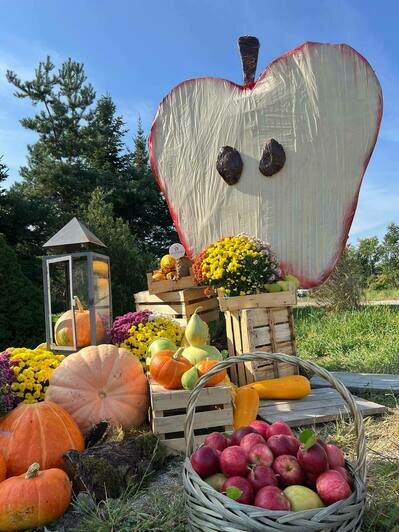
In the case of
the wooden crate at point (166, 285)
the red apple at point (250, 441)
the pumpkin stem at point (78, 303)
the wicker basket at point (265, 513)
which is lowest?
the wicker basket at point (265, 513)

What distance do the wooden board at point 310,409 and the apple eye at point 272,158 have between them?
2762mm

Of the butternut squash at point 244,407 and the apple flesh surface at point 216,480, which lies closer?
the apple flesh surface at point 216,480

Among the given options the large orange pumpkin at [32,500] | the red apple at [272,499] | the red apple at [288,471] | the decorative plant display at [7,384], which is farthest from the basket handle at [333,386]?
the decorative plant display at [7,384]

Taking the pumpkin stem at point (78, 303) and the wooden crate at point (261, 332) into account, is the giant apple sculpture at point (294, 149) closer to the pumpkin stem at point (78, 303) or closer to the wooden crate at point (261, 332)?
the wooden crate at point (261, 332)

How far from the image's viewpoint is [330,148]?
5520mm

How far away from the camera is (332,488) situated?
5.03ft

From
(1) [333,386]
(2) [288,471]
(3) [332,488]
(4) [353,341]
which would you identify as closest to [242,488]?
(2) [288,471]

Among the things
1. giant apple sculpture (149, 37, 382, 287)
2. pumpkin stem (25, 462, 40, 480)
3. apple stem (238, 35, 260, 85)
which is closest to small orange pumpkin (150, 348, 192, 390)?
pumpkin stem (25, 462, 40, 480)

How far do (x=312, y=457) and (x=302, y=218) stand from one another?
4.22 metres

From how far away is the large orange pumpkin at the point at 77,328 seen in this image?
3717 mm

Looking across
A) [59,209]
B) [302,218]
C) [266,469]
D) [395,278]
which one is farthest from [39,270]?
[395,278]

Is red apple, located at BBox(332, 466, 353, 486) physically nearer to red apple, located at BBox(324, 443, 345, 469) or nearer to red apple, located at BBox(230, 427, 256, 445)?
red apple, located at BBox(324, 443, 345, 469)

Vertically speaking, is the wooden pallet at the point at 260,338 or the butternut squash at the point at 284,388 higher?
the wooden pallet at the point at 260,338

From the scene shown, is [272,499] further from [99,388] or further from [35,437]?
[99,388]
